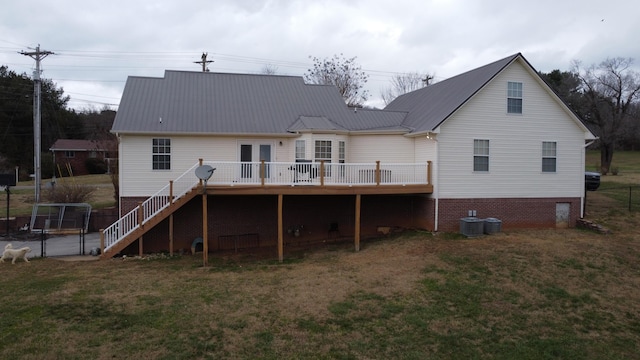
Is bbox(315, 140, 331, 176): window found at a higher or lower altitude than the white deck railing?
higher

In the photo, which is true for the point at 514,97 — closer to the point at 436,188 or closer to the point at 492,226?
the point at 436,188

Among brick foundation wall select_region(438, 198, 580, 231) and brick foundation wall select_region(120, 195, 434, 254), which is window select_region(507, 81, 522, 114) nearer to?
brick foundation wall select_region(438, 198, 580, 231)

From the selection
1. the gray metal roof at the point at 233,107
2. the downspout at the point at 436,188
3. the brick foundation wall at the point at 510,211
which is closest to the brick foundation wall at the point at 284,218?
the downspout at the point at 436,188

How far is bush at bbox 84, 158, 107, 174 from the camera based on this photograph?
162 feet

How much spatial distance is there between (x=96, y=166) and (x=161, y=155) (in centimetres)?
3728

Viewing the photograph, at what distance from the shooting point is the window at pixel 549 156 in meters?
18.6

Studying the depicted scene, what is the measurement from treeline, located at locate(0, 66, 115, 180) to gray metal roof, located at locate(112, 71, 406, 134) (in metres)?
24.7

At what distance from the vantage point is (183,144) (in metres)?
18.0

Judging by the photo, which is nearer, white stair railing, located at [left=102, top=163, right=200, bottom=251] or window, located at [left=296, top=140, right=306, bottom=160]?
white stair railing, located at [left=102, top=163, right=200, bottom=251]

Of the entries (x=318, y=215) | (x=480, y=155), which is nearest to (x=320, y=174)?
(x=318, y=215)

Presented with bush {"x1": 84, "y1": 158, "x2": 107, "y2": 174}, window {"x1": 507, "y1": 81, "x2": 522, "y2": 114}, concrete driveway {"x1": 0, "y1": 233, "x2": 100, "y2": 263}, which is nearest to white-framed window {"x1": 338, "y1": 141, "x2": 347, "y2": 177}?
window {"x1": 507, "y1": 81, "x2": 522, "y2": 114}

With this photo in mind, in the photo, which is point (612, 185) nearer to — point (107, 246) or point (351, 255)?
point (351, 255)

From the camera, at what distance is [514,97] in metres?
18.2

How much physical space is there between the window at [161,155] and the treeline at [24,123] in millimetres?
27256
